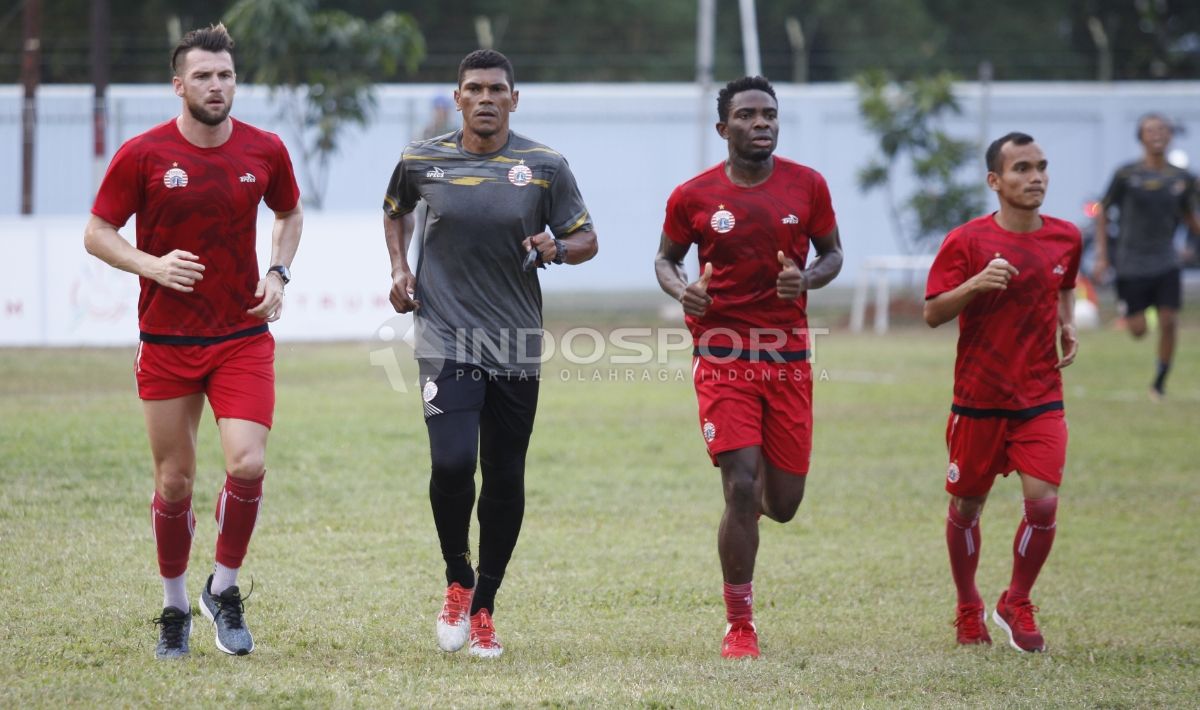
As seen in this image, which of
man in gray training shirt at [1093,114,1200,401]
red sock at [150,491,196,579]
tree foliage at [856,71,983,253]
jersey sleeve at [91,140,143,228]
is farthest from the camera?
tree foliage at [856,71,983,253]

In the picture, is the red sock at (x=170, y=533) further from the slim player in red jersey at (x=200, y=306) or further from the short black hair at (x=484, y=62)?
the short black hair at (x=484, y=62)

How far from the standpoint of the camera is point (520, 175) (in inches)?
242

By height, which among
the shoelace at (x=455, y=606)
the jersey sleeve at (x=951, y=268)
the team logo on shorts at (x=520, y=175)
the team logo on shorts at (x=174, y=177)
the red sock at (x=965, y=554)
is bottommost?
the shoelace at (x=455, y=606)

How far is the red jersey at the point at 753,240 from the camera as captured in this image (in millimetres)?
6371

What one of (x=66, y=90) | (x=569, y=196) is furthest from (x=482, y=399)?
(x=66, y=90)

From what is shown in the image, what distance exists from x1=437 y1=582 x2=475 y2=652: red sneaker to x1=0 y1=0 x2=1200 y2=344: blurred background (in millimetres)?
11161

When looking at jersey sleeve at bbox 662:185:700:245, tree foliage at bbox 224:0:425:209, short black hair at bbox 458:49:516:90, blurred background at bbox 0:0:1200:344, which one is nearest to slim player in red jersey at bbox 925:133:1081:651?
jersey sleeve at bbox 662:185:700:245

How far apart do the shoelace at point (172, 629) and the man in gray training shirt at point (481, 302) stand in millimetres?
1029

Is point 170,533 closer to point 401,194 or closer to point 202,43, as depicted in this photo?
point 401,194

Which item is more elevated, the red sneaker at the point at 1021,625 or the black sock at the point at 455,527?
the black sock at the point at 455,527

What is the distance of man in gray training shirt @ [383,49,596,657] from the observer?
6055 mm

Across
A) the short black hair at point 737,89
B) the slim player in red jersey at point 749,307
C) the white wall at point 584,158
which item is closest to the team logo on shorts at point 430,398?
the slim player in red jersey at point 749,307

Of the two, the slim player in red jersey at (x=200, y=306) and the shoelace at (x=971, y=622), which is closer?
the slim player in red jersey at (x=200, y=306)

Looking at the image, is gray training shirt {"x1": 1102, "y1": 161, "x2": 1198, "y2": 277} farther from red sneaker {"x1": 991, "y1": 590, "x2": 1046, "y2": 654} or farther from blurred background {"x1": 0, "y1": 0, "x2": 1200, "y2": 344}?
red sneaker {"x1": 991, "y1": 590, "x2": 1046, "y2": 654}
